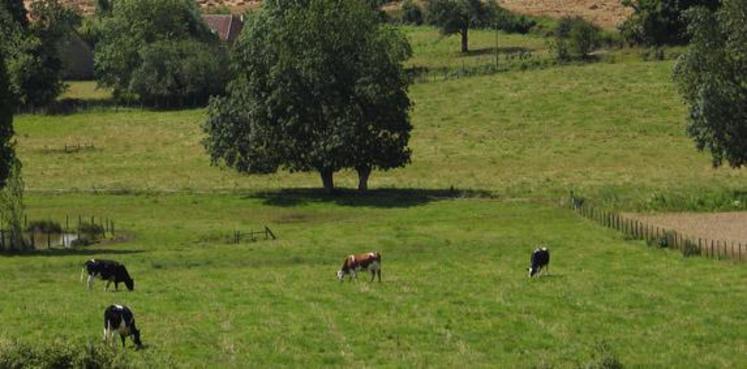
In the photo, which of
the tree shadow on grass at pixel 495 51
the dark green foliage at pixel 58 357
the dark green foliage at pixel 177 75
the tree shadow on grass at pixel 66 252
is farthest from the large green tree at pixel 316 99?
the dark green foliage at pixel 58 357

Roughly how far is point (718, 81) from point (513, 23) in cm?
7611

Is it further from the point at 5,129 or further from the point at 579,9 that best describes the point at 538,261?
the point at 579,9

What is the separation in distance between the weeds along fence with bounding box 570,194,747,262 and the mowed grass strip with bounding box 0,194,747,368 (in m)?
0.91

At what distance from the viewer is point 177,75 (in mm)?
124875

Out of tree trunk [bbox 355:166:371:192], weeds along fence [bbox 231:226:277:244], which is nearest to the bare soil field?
tree trunk [bbox 355:166:371:192]

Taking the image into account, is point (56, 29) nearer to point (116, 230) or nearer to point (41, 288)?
point (116, 230)

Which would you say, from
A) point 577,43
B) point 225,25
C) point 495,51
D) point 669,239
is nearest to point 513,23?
point 495,51

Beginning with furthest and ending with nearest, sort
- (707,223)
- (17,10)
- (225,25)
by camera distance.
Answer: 1. (225,25)
2. (17,10)
3. (707,223)

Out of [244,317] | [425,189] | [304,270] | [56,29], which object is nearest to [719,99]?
[425,189]

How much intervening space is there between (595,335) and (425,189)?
46.1 meters

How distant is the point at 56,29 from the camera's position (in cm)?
13112

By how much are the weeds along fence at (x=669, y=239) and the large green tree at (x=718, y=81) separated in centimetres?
936

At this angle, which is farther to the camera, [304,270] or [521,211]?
[521,211]

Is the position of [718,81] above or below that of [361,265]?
above
